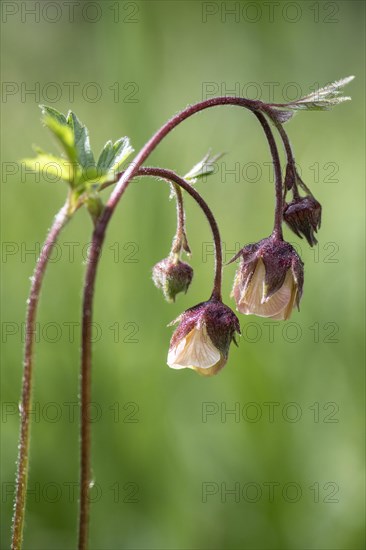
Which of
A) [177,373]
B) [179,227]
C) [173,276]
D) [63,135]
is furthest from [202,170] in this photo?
[177,373]

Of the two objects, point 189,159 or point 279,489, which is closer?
point 279,489

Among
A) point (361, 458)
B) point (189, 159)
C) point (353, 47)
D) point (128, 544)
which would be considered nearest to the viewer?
point (128, 544)

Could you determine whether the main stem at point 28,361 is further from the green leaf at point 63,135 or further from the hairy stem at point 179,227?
the hairy stem at point 179,227

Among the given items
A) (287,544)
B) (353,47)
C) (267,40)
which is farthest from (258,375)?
(353,47)

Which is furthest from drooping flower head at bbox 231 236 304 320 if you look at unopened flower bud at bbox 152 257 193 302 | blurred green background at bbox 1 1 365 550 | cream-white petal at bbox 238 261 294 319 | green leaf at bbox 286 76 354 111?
blurred green background at bbox 1 1 365 550

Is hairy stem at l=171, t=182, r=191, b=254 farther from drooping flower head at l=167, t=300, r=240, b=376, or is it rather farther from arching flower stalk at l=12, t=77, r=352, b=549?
drooping flower head at l=167, t=300, r=240, b=376

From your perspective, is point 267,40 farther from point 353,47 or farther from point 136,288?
point 136,288

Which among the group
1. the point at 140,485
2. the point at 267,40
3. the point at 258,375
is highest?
the point at 267,40

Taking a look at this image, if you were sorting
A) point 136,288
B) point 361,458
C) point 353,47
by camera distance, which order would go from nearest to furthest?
point 361,458 < point 136,288 < point 353,47
